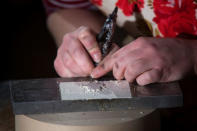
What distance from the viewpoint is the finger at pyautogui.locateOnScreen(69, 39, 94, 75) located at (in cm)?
76

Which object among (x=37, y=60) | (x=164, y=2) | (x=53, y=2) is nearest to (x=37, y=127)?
(x=164, y=2)

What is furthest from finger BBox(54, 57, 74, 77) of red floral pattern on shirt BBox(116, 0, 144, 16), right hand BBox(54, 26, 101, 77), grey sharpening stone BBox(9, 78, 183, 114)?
red floral pattern on shirt BBox(116, 0, 144, 16)

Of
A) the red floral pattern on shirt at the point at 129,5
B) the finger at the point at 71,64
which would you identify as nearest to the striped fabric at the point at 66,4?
the red floral pattern on shirt at the point at 129,5

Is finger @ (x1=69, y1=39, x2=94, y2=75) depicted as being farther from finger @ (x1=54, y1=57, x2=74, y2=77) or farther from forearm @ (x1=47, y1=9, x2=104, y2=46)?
forearm @ (x1=47, y1=9, x2=104, y2=46)

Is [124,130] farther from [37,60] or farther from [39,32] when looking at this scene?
[39,32]

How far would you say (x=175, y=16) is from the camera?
862mm

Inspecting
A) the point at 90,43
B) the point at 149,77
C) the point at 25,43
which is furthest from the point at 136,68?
the point at 25,43

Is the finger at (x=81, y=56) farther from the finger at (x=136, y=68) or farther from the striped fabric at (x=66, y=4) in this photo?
the striped fabric at (x=66, y=4)

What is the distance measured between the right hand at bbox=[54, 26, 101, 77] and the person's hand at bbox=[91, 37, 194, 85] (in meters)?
0.03

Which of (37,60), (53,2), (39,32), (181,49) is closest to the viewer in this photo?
(181,49)

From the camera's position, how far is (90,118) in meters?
0.63

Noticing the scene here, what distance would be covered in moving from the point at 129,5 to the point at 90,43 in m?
0.20

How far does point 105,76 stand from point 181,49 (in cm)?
16

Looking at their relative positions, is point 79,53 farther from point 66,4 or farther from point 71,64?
point 66,4
